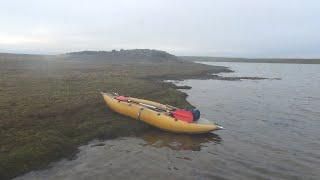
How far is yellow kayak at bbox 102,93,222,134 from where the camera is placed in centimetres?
1992

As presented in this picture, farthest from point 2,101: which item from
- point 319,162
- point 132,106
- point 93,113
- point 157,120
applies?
point 319,162

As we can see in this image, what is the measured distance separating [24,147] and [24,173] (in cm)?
190

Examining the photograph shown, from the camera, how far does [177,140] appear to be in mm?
19406

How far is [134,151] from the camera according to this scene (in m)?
17.5

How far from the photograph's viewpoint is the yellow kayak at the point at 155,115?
1992 cm

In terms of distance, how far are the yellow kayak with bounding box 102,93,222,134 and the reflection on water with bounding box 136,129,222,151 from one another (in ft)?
1.11

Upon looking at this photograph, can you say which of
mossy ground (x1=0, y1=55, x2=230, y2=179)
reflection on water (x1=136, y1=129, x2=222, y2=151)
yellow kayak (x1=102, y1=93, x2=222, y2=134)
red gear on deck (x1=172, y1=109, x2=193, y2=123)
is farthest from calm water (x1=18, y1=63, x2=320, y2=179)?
red gear on deck (x1=172, y1=109, x2=193, y2=123)

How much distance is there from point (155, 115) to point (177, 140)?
2.31 m

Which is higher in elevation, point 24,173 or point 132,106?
point 132,106

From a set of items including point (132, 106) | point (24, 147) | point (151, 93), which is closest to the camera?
point (24, 147)

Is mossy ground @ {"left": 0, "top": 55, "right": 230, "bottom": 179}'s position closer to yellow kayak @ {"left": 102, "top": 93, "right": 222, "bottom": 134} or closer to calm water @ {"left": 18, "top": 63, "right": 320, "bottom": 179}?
yellow kayak @ {"left": 102, "top": 93, "right": 222, "bottom": 134}

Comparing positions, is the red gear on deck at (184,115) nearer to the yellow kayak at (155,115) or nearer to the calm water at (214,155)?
the yellow kayak at (155,115)

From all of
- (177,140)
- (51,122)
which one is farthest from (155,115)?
(51,122)

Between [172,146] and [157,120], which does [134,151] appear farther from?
[157,120]
